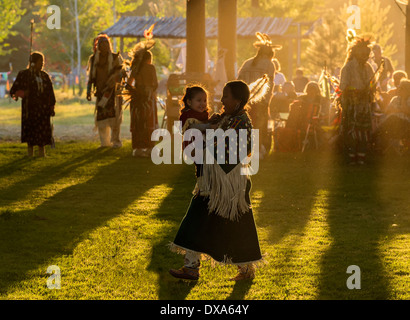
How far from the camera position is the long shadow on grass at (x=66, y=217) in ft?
20.6

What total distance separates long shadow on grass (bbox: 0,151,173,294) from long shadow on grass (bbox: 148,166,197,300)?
450 mm

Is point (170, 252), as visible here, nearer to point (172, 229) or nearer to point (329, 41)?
point (172, 229)

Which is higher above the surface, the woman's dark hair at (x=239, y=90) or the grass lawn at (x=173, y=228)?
the woman's dark hair at (x=239, y=90)

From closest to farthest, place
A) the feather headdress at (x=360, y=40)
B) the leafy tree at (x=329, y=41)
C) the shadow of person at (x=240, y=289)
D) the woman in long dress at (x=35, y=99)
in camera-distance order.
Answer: the shadow of person at (x=240, y=289), the feather headdress at (x=360, y=40), the woman in long dress at (x=35, y=99), the leafy tree at (x=329, y=41)

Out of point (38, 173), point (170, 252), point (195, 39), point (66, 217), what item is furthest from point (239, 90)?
point (195, 39)

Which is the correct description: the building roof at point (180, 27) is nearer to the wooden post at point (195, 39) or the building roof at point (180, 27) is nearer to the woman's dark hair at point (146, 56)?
the wooden post at point (195, 39)

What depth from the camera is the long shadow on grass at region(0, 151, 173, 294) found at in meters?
6.27

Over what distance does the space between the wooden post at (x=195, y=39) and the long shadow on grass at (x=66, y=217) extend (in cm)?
565

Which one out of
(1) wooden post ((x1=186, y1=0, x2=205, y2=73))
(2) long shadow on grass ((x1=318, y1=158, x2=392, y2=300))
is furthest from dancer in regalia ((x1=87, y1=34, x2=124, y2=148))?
(2) long shadow on grass ((x1=318, y1=158, x2=392, y2=300))

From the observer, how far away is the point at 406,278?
5.66 metres

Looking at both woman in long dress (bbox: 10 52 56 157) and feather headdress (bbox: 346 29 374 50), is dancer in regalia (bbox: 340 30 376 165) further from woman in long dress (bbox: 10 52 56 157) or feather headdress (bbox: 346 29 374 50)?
woman in long dress (bbox: 10 52 56 157)

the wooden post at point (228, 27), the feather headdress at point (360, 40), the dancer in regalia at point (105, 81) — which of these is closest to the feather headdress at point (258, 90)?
the feather headdress at point (360, 40)

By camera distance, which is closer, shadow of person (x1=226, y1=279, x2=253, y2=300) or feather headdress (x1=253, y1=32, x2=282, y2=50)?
shadow of person (x1=226, y1=279, x2=253, y2=300)

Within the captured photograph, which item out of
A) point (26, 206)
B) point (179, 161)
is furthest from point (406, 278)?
point (179, 161)
